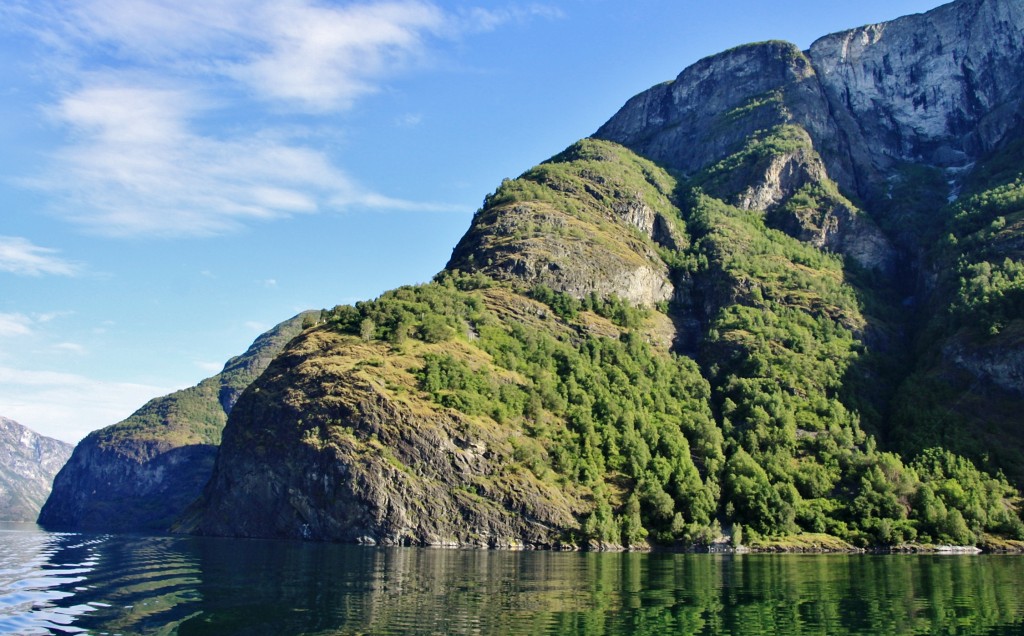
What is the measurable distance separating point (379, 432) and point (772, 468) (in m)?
68.6

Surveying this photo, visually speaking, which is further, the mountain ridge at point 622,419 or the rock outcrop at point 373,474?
the mountain ridge at point 622,419

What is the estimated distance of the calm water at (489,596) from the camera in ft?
127

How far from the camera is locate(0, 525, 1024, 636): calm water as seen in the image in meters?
38.7

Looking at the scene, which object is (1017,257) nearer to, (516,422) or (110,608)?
(516,422)

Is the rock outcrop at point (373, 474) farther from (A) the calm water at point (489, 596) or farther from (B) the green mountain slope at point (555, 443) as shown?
(A) the calm water at point (489, 596)

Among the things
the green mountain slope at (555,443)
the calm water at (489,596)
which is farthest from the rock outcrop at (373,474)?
the calm water at (489,596)

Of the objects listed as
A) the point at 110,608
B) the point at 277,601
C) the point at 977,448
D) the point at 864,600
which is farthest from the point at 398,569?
the point at 977,448

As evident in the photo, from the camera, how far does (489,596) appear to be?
1989 inches

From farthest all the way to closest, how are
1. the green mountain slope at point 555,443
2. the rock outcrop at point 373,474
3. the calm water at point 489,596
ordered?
the green mountain slope at point 555,443 → the rock outcrop at point 373,474 → the calm water at point 489,596

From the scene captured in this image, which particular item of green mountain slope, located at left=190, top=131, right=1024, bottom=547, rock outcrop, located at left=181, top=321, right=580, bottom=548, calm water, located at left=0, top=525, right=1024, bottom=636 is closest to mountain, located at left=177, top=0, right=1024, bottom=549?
rock outcrop, located at left=181, top=321, right=580, bottom=548

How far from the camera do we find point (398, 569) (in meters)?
69.6

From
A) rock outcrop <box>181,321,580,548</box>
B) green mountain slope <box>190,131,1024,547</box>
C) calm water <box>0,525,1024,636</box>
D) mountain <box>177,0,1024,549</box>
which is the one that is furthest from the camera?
mountain <box>177,0,1024,549</box>

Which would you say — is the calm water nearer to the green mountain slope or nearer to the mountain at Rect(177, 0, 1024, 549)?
the green mountain slope

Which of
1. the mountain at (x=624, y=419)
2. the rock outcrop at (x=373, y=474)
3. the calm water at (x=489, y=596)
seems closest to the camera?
the calm water at (x=489, y=596)
